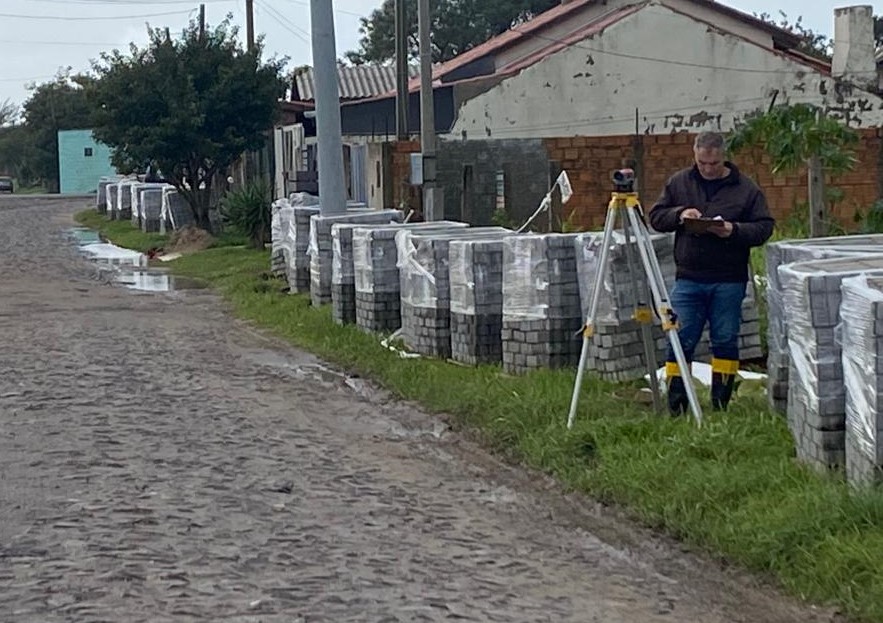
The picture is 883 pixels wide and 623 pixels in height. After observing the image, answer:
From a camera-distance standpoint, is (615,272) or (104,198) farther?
(104,198)

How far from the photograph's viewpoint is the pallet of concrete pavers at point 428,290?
42.5ft

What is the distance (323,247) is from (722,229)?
858 cm

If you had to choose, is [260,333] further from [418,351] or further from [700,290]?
[700,290]

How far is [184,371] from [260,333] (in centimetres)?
336

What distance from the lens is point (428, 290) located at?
1306 centimetres

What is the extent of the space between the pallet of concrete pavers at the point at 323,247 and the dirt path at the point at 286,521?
13.5 feet

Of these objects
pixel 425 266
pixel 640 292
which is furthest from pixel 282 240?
pixel 640 292

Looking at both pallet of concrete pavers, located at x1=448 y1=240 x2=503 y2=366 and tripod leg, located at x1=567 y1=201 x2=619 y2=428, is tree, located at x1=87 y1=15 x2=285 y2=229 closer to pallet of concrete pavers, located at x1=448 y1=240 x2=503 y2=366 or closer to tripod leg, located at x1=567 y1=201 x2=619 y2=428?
pallet of concrete pavers, located at x1=448 y1=240 x2=503 y2=366

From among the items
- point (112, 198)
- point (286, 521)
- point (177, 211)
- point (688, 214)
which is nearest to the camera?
point (286, 521)

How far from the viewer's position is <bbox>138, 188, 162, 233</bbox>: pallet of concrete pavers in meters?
37.3

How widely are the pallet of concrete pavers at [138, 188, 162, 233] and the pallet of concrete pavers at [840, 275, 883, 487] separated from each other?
31110 mm

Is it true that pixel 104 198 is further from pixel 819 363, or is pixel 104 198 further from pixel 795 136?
pixel 819 363

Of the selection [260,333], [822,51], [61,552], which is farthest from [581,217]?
[822,51]

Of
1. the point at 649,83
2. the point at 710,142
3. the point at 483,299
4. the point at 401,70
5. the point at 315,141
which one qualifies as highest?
the point at 649,83
